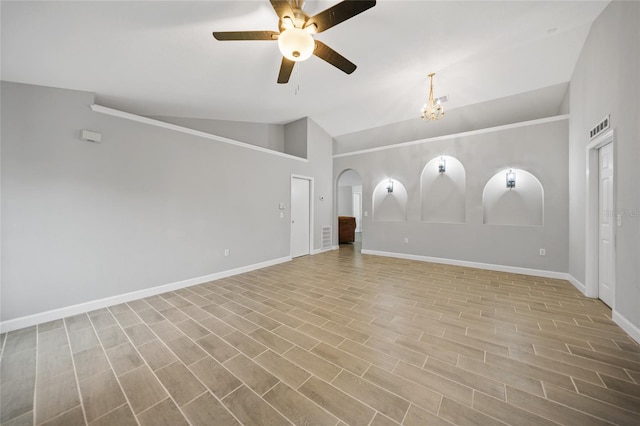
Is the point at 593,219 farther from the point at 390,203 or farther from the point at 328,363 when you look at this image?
the point at 328,363

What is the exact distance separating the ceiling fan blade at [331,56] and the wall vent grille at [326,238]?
458cm

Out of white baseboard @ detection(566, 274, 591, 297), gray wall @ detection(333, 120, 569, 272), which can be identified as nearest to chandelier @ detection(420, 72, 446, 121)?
gray wall @ detection(333, 120, 569, 272)

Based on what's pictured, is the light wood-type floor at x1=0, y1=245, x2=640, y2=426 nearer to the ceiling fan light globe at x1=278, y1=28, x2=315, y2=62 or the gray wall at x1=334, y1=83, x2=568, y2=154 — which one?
the ceiling fan light globe at x1=278, y1=28, x2=315, y2=62

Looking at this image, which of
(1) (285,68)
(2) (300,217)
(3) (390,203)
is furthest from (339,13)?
(3) (390,203)

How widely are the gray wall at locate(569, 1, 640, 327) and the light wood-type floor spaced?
58 cm

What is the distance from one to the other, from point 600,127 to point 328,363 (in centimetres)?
425

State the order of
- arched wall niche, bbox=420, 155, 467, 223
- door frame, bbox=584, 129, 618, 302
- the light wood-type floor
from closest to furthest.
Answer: the light wood-type floor < door frame, bbox=584, 129, 618, 302 < arched wall niche, bbox=420, 155, 467, 223

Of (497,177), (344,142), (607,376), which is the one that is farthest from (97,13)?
(497,177)

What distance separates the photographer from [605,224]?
2965 mm

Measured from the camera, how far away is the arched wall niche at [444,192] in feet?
17.0

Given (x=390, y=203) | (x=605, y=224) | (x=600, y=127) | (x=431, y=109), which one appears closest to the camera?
(x=600, y=127)

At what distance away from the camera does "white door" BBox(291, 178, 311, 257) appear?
576 cm

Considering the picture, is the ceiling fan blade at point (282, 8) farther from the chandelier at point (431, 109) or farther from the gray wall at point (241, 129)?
the gray wall at point (241, 129)

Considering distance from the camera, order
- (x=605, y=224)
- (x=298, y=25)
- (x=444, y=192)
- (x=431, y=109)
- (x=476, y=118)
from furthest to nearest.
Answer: (x=444, y=192) < (x=476, y=118) < (x=431, y=109) < (x=605, y=224) < (x=298, y=25)
